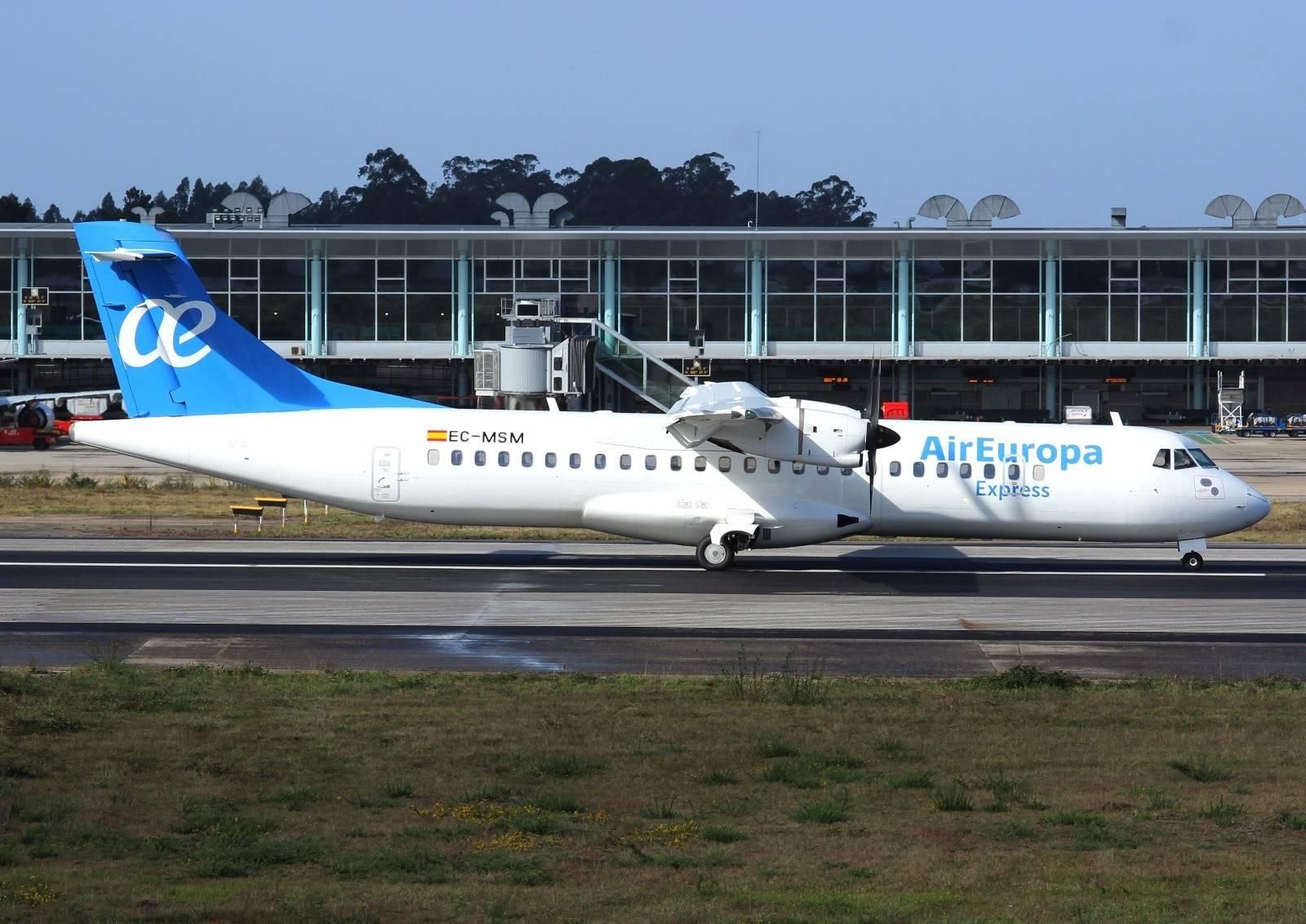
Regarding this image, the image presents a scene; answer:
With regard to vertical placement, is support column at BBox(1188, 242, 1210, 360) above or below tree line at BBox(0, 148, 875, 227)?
below

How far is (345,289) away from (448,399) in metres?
8.88

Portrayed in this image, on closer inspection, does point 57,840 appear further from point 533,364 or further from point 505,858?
point 533,364

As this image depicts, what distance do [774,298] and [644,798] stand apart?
66575mm

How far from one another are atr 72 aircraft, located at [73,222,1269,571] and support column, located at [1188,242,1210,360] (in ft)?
172

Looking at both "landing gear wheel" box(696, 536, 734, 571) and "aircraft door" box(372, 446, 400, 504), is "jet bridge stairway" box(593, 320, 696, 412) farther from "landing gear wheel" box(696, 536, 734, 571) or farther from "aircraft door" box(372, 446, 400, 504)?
"aircraft door" box(372, 446, 400, 504)

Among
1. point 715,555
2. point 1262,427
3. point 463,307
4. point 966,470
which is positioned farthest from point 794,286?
point 715,555

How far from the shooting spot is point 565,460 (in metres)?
26.6

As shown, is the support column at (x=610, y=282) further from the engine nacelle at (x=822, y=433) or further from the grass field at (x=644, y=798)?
the grass field at (x=644, y=798)

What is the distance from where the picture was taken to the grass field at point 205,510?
34.2 m

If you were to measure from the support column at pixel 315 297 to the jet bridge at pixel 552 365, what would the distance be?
21179 mm

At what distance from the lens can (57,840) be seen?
373 inches

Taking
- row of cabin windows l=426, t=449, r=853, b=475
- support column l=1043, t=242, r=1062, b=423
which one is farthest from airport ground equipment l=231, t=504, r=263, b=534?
support column l=1043, t=242, r=1062, b=423

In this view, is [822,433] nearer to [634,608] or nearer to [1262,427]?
[634,608]

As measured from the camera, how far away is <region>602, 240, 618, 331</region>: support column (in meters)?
75.9
